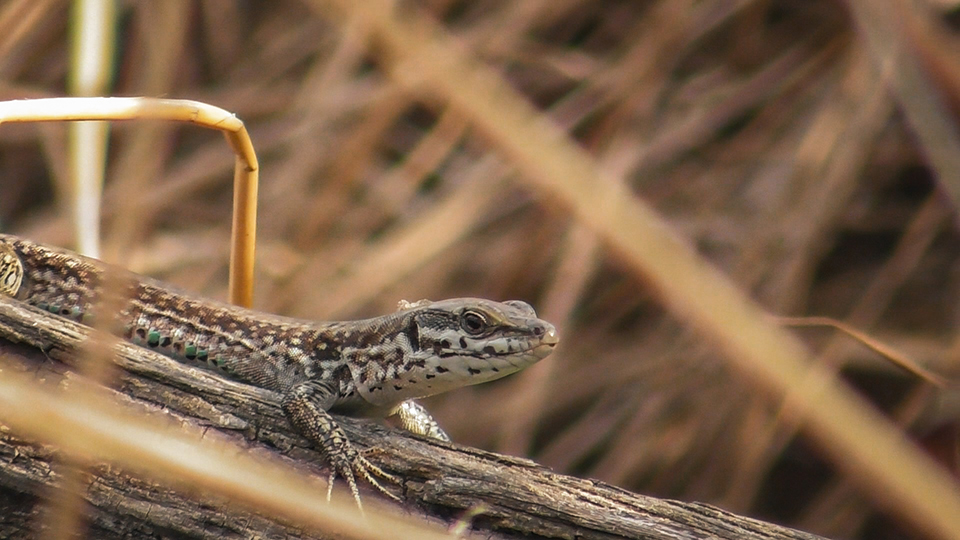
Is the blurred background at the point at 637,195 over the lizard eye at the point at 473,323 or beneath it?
over

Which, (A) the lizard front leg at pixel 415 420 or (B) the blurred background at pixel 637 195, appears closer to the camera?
(A) the lizard front leg at pixel 415 420

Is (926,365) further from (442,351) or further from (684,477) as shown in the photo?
(442,351)

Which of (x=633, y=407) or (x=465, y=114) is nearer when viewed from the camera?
(x=465, y=114)

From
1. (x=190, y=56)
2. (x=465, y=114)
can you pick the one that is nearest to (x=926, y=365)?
(x=465, y=114)

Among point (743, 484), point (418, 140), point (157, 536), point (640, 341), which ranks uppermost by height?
point (418, 140)

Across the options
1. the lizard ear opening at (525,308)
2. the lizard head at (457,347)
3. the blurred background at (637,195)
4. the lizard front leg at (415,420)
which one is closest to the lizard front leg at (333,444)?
the lizard head at (457,347)

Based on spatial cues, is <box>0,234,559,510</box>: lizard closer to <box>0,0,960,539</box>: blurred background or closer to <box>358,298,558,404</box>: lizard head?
<box>358,298,558,404</box>: lizard head

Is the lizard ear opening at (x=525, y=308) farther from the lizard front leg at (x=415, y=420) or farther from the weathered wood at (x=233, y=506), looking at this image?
the lizard front leg at (x=415, y=420)
